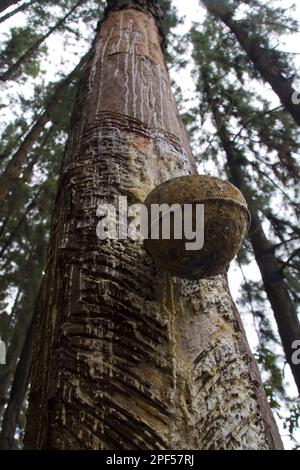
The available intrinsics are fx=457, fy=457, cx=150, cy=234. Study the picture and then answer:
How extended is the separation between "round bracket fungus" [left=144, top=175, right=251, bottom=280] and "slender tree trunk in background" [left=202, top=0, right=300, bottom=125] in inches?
162

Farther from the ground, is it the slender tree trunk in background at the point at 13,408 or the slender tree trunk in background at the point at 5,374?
the slender tree trunk in background at the point at 5,374

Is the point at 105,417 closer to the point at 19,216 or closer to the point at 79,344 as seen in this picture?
the point at 79,344

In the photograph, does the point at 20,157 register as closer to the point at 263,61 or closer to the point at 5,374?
the point at 263,61

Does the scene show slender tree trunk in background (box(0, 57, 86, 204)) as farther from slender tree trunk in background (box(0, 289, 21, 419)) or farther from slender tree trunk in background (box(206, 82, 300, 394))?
slender tree trunk in background (box(0, 289, 21, 419))

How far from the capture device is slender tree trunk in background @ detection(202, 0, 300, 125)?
16.3 feet

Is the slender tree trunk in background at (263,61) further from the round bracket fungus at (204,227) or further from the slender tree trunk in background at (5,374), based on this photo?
the slender tree trunk in background at (5,374)

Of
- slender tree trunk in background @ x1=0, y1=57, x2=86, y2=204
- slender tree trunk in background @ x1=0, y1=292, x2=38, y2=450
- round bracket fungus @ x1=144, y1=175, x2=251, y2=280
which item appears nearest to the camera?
round bracket fungus @ x1=144, y1=175, x2=251, y2=280

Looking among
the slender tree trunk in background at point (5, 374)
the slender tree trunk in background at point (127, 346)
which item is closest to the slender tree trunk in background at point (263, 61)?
the slender tree trunk in background at point (127, 346)

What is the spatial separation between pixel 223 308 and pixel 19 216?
813cm

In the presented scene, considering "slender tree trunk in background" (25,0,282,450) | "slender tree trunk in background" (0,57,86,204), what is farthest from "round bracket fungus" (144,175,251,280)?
"slender tree trunk in background" (0,57,86,204)

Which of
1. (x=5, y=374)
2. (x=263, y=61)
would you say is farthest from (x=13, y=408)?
(x=263, y=61)

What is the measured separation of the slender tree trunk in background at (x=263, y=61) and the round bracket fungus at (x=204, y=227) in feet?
13.5

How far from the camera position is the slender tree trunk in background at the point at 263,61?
4980 millimetres

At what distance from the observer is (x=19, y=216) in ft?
28.9
